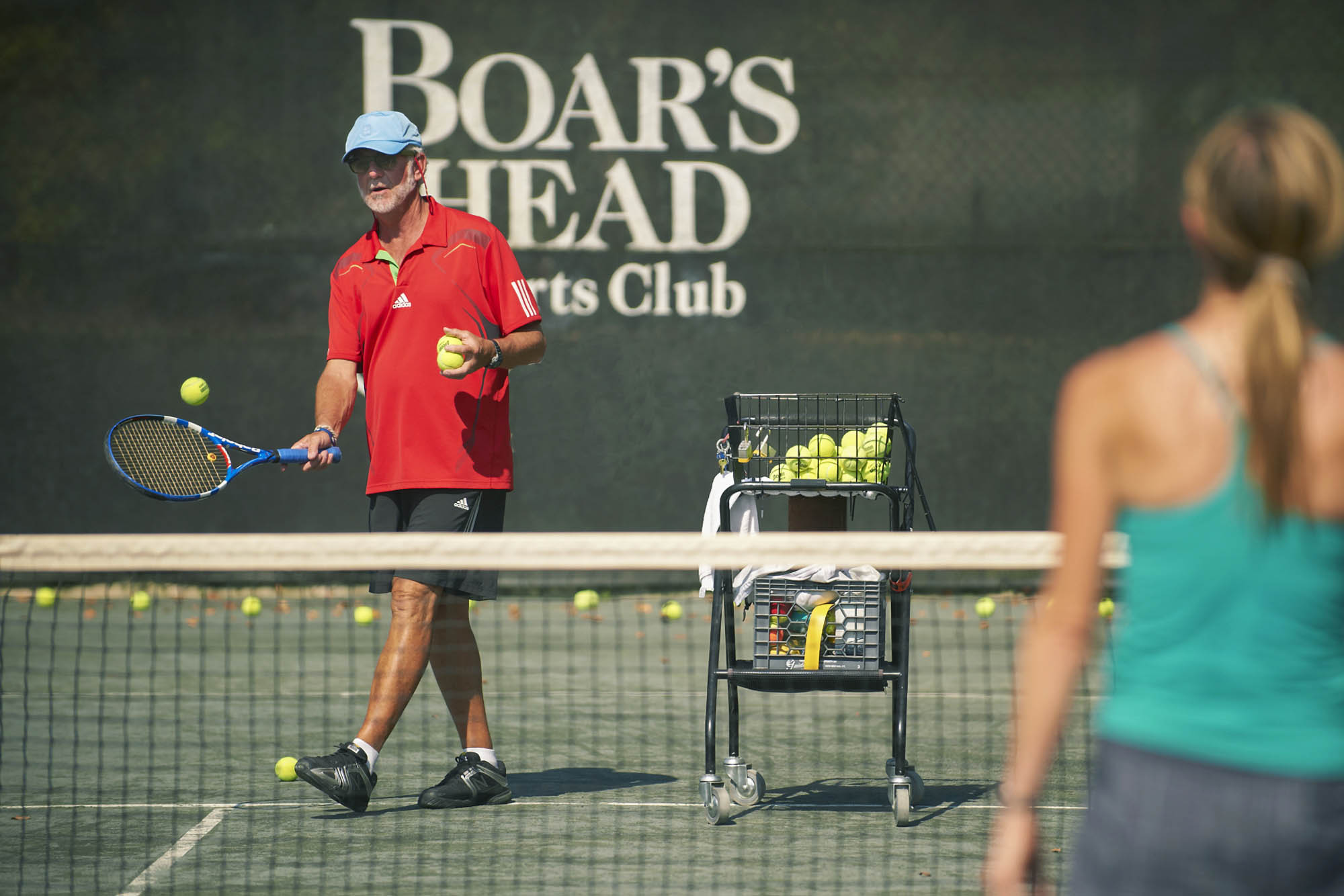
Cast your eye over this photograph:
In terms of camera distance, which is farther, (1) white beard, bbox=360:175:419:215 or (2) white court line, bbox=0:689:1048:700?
(2) white court line, bbox=0:689:1048:700

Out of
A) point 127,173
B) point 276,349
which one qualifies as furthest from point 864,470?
point 127,173

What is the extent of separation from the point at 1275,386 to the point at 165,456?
3.99 m

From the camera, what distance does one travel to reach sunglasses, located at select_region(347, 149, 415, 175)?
15.9 feet

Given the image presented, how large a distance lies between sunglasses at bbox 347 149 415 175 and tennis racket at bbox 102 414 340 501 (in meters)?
0.89

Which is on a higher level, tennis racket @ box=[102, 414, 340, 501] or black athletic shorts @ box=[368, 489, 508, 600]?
tennis racket @ box=[102, 414, 340, 501]

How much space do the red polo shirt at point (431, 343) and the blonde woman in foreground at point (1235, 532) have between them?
10.8 ft

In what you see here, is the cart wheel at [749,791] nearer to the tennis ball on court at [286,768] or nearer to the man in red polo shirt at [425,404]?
the man in red polo shirt at [425,404]

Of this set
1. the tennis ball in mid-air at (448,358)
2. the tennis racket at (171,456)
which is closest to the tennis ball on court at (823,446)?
the tennis ball in mid-air at (448,358)

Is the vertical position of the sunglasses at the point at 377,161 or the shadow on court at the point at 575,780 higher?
the sunglasses at the point at 377,161

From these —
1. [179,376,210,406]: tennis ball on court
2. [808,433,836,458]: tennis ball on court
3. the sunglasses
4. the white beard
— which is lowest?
[808,433,836,458]: tennis ball on court

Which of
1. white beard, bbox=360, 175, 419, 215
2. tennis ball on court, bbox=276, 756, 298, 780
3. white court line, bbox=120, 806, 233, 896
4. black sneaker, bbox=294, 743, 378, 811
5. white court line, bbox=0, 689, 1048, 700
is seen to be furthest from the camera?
white court line, bbox=0, 689, 1048, 700

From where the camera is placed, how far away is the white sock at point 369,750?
461 centimetres

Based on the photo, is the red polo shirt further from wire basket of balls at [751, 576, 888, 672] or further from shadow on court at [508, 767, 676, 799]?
shadow on court at [508, 767, 676, 799]

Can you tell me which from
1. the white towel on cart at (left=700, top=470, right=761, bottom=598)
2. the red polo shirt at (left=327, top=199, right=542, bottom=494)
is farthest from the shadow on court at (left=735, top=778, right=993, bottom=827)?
the red polo shirt at (left=327, top=199, right=542, bottom=494)
